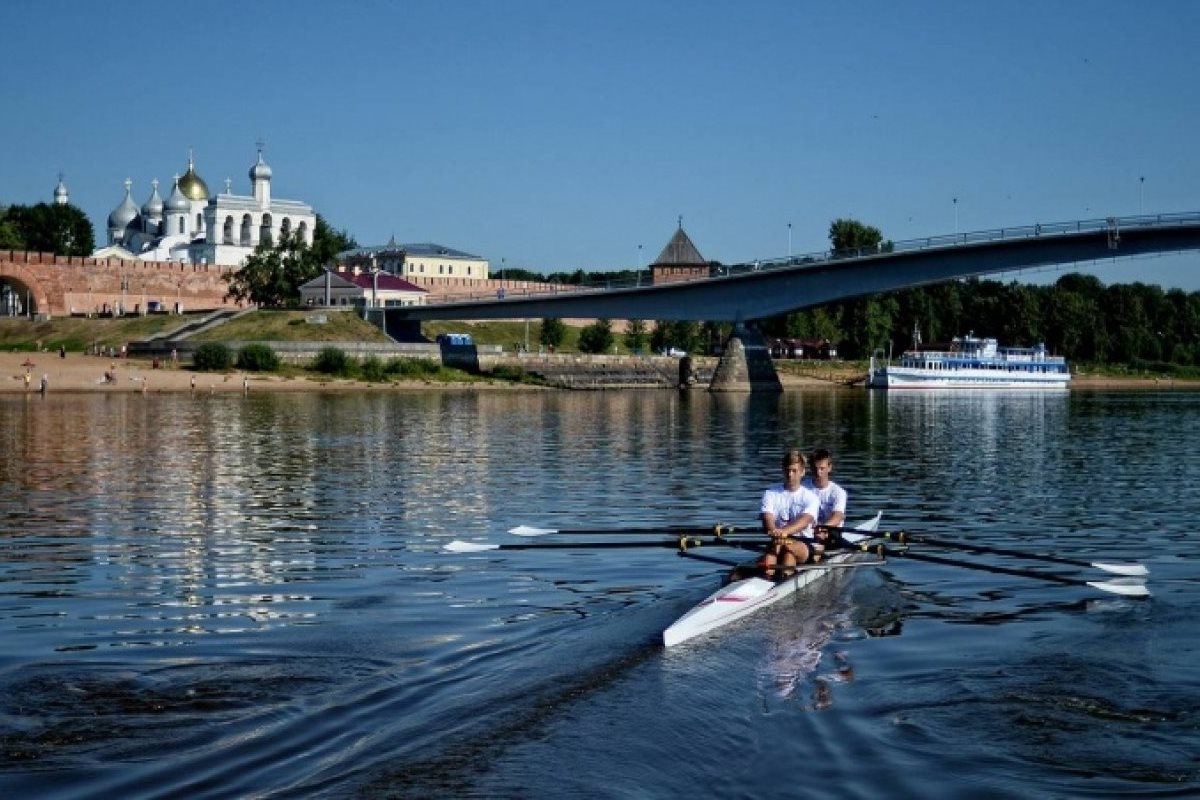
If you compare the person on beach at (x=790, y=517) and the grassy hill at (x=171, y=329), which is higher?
the grassy hill at (x=171, y=329)

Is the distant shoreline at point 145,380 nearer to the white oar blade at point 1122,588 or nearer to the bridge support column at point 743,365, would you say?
the bridge support column at point 743,365

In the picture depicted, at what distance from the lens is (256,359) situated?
300 ft

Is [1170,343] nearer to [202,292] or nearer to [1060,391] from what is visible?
[1060,391]

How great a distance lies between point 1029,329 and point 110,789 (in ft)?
→ 497

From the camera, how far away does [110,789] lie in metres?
10.2

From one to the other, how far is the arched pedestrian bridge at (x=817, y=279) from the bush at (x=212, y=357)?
20.8m

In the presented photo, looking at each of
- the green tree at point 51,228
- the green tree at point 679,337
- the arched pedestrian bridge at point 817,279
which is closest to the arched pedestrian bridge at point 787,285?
the arched pedestrian bridge at point 817,279

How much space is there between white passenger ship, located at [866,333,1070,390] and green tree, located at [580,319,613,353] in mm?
25416

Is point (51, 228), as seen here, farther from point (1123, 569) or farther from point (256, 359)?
point (1123, 569)

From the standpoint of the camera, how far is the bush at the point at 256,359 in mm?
91438

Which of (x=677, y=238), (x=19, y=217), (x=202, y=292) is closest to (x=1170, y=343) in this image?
(x=677, y=238)

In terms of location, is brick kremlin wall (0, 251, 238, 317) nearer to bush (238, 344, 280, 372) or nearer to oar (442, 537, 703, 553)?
bush (238, 344, 280, 372)

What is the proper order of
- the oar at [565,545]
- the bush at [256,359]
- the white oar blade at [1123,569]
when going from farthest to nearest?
the bush at [256,359]
the white oar blade at [1123,569]
the oar at [565,545]

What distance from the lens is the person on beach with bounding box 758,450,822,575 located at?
58.4 ft
